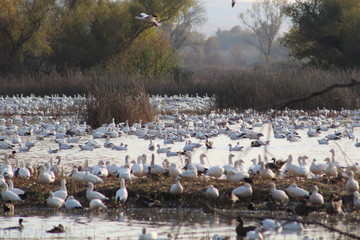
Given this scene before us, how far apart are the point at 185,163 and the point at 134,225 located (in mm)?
4547

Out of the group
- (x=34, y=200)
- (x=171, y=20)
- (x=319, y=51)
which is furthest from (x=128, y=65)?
(x=34, y=200)

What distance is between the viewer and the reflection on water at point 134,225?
6.94 metres

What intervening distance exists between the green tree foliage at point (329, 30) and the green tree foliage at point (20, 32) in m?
14.4

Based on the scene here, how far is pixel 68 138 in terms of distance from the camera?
16234mm

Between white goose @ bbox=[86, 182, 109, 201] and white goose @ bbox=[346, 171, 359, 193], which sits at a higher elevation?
white goose @ bbox=[346, 171, 359, 193]

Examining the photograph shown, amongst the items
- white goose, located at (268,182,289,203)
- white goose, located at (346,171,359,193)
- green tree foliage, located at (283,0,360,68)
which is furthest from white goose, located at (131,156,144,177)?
green tree foliage, located at (283,0,360,68)

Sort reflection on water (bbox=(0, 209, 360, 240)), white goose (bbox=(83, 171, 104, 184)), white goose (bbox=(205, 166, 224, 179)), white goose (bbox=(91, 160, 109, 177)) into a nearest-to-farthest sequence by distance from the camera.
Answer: reflection on water (bbox=(0, 209, 360, 240))
white goose (bbox=(83, 171, 104, 184))
white goose (bbox=(205, 166, 224, 179))
white goose (bbox=(91, 160, 109, 177))

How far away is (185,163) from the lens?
39.2 feet

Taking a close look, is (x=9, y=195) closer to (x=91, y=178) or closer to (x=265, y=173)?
(x=91, y=178)

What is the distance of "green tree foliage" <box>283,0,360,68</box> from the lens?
34.9m

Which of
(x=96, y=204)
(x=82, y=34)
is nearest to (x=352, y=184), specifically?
(x=96, y=204)

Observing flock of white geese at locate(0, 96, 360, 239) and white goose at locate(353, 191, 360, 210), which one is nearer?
white goose at locate(353, 191, 360, 210)

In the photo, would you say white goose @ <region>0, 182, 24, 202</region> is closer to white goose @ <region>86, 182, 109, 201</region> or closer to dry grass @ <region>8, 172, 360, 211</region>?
dry grass @ <region>8, 172, 360, 211</region>

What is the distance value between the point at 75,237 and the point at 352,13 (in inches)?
1197
